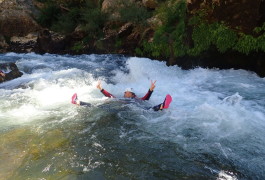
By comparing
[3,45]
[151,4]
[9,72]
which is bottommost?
[9,72]

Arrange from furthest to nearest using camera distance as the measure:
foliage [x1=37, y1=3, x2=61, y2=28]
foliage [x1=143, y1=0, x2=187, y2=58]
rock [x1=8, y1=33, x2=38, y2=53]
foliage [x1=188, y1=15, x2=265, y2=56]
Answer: foliage [x1=37, y1=3, x2=61, y2=28]
rock [x1=8, y1=33, x2=38, y2=53]
foliage [x1=143, y1=0, x2=187, y2=58]
foliage [x1=188, y1=15, x2=265, y2=56]

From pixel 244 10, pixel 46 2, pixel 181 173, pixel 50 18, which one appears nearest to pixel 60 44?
pixel 50 18

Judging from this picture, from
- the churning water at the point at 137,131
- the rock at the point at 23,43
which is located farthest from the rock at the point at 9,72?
the rock at the point at 23,43

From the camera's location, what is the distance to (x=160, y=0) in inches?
501

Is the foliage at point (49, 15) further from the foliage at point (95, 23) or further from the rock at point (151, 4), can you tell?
the rock at point (151, 4)

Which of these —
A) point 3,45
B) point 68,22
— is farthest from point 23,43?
point 68,22

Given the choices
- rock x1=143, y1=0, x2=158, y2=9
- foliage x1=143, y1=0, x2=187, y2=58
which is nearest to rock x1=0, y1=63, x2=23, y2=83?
foliage x1=143, y1=0, x2=187, y2=58

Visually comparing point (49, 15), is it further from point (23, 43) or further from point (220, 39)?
point (220, 39)

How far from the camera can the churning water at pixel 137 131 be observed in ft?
12.5

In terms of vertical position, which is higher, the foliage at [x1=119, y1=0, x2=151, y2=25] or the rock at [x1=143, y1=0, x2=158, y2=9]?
the rock at [x1=143, y1=0, x2=158, y2=9]

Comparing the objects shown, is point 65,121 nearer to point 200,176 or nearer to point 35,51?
point 200,176

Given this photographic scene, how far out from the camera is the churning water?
3820 millimetres

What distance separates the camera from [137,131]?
16.3 ft

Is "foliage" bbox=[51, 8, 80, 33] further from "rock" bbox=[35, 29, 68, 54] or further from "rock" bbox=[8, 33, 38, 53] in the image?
"rock" bbox=[8, 33, 38, 53]
